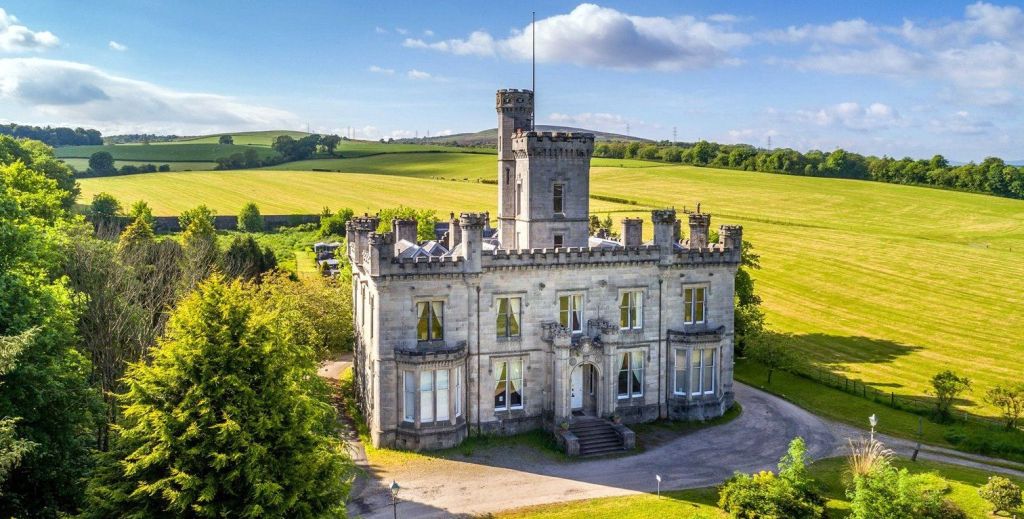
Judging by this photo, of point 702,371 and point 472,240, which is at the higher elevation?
point 472,240

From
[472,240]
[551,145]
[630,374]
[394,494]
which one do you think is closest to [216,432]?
[394,494]

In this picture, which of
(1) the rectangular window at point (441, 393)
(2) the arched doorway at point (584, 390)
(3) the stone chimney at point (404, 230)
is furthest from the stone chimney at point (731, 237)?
(3) the stone chimney at point (404, 230)

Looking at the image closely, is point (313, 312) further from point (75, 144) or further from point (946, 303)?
point (75, 144)

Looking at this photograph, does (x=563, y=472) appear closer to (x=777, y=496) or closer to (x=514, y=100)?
(x=777, y=496)

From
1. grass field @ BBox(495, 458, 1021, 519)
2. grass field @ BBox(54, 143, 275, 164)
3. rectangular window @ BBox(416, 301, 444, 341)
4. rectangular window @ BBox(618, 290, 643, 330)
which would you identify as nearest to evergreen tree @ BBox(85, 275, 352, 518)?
grass field @ BBox(495, 458, 1021, 519)

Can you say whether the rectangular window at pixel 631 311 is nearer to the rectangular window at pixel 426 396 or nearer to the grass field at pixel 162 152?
the rectangular window at pixel 426 396
